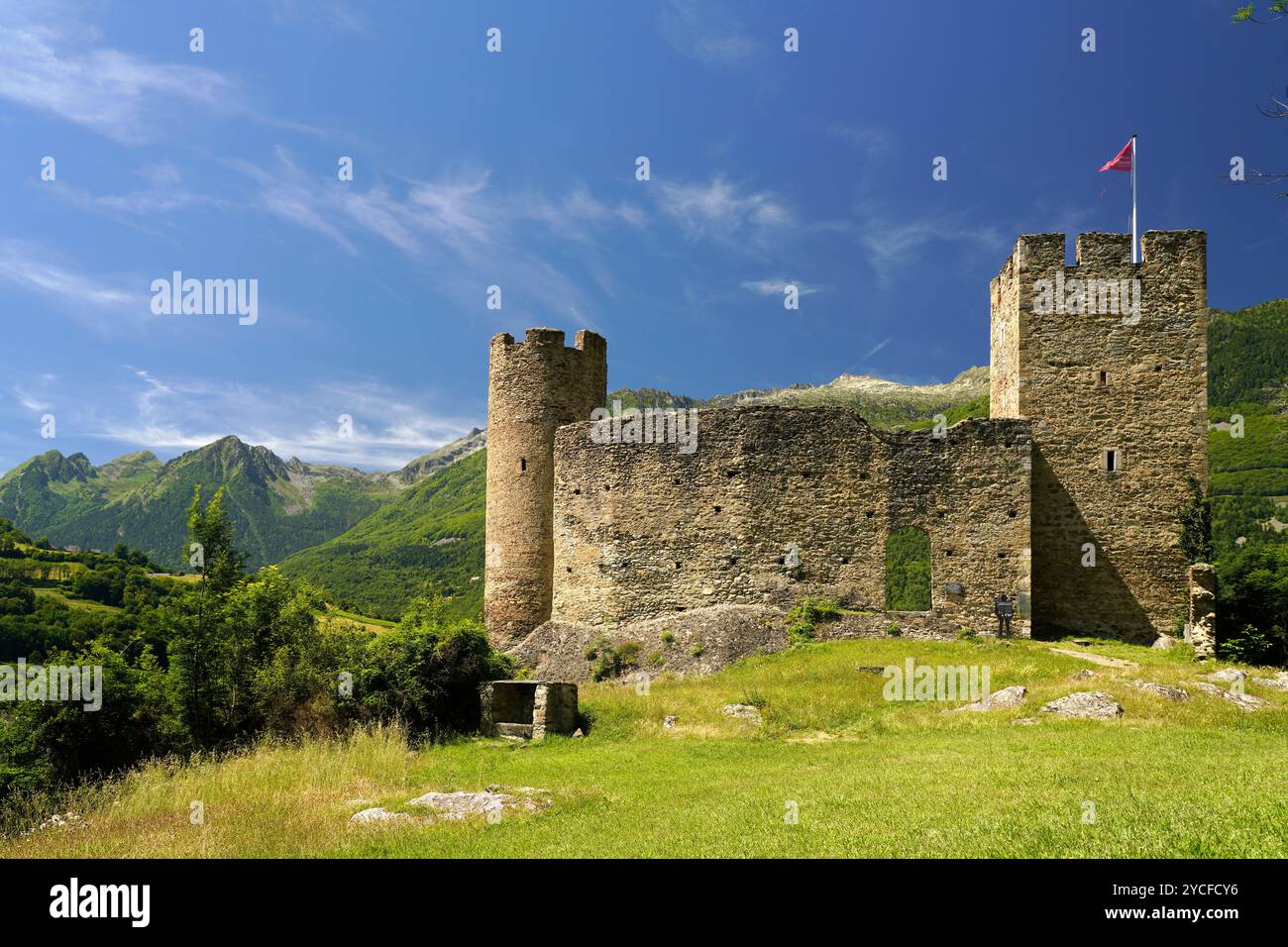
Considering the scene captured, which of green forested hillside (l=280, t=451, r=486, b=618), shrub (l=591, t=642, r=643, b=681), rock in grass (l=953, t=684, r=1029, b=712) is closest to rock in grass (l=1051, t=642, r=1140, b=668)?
rock in grass (l=953, t=684, r=1029, b=712)

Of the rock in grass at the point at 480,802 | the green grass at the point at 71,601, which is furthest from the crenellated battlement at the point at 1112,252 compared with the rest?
the green grass at the point at 71,601

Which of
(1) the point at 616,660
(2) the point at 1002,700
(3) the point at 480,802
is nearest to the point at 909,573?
(1) the point at 616,660

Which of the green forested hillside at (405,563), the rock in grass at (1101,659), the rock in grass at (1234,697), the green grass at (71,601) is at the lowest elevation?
the green forested hillside at (405,563)

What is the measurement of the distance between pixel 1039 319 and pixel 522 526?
17900mm

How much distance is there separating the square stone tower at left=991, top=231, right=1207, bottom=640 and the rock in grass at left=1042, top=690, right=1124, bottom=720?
9.93 m

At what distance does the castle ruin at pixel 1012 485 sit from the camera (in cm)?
2308

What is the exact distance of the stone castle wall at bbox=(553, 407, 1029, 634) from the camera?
22.9 metres

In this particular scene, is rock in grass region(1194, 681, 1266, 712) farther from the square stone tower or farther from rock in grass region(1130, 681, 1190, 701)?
the square stone tower

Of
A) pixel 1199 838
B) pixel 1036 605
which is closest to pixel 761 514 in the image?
pixel 1036 605

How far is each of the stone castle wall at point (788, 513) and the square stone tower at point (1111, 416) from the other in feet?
7.53

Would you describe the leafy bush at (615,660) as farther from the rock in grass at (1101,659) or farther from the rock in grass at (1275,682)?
the rock in grass at (1275,682)

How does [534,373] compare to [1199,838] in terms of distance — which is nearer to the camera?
[1199,838]
